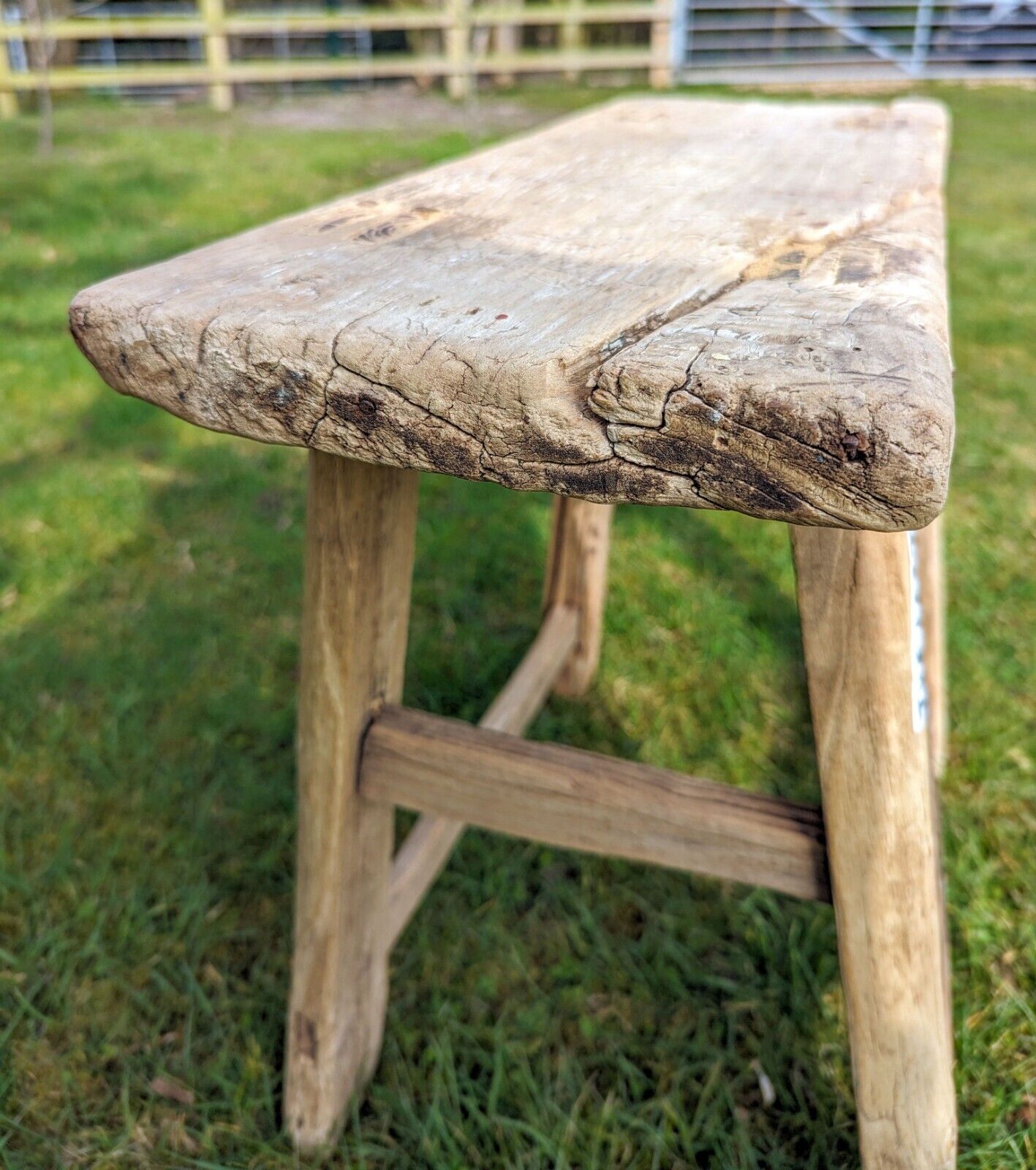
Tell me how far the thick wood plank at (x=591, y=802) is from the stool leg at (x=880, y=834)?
68 millimetres

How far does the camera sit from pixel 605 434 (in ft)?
2.07

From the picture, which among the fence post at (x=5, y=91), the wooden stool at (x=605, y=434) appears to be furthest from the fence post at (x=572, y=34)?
the wooden stool at (x=605, y=434)

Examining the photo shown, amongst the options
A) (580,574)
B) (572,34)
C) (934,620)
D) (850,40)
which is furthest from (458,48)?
(934,620)

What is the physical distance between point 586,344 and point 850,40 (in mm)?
10080

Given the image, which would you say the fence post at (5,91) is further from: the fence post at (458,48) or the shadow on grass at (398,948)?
the shadow on grass at (398,948)

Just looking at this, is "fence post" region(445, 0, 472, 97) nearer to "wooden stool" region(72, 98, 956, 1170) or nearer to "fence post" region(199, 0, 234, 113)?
"fence post" region(199, 0, 234, 113)

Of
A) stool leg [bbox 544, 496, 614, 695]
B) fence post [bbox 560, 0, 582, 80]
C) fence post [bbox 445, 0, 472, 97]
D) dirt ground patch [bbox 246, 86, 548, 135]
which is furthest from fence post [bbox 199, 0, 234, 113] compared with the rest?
stool leg [bbox 544, 496, 614, 695]

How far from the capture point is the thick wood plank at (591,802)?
1015 millimetres

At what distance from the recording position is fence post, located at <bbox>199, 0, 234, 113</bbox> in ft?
23.9

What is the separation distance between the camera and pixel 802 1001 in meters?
1.40

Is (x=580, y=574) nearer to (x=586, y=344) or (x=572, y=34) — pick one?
(x=586, y=344)

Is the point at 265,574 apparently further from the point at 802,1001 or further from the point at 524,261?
the point at 524,261

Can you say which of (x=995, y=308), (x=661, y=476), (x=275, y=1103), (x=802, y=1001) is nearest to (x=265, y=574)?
(x=275, y=1103)

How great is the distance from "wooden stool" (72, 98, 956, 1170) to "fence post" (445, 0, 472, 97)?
6725mm
